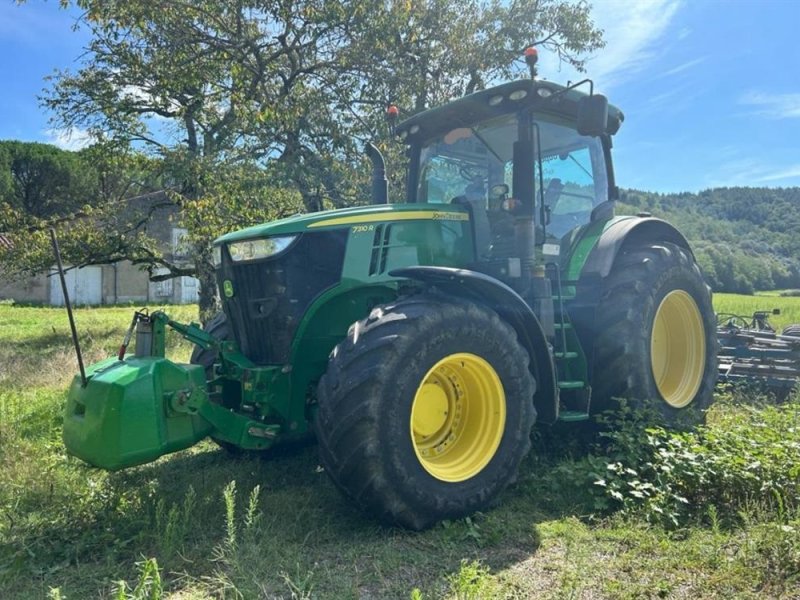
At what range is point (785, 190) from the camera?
66562 mm

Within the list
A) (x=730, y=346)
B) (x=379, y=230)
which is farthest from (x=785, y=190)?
(x=379, y=230)

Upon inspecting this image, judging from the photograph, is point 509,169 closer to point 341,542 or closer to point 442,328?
point 442,328

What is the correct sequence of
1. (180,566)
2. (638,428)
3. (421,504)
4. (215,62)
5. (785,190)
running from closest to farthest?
(180,566), (421,504), (638,428), (215,62), (785,190)

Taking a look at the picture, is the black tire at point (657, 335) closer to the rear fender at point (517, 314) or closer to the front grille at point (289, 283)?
the rear fender at point (517, 314)

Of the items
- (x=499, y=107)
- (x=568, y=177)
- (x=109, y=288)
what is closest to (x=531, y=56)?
(x=499, y=107)

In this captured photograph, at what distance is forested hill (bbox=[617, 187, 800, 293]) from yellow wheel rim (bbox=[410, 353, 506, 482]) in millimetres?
37639

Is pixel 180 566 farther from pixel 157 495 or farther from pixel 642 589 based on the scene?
pixel 642 589

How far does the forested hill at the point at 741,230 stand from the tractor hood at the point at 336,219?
1471 inches

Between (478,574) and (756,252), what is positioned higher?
(756,252)

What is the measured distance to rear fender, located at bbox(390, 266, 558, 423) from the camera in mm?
3602

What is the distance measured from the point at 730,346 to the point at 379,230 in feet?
17.3

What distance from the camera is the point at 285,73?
10.1 meters

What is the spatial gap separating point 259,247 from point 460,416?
1.59 m

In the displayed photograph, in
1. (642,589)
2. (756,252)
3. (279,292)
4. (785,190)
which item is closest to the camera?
(642,589)
